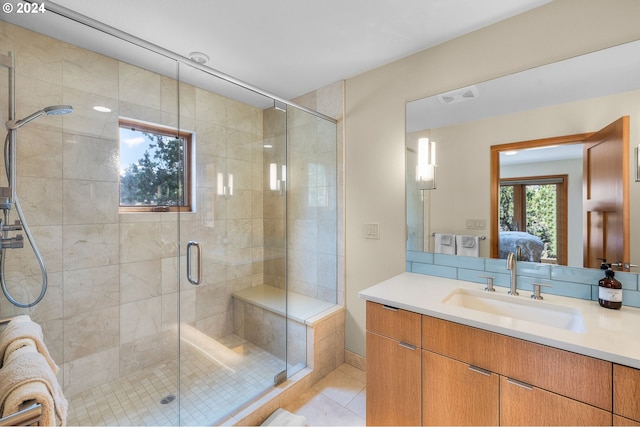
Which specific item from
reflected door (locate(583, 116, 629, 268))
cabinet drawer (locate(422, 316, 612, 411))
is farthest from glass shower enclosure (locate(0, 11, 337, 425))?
reflected door (locate(583, 116, 629, 268))

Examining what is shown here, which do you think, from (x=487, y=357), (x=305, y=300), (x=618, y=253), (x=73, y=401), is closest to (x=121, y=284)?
(x=73, y=401)

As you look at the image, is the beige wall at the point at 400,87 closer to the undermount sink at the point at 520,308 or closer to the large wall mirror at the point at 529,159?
the large wall mirror at the point at 529,159

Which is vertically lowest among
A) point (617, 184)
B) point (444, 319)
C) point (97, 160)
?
point (444, 319)

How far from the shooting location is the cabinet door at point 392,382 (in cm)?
130

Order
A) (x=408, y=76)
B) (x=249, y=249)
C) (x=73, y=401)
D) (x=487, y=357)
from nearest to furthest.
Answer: (x=487, y=357), (x=73, y=401), (x=408, y=76), (x=249, y=249)

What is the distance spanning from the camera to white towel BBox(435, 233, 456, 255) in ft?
5.66

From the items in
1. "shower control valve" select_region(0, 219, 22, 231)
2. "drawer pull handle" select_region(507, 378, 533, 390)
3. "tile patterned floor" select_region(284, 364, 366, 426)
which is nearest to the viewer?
"drawer pull handle" select_region(507, 378, 533, 390)

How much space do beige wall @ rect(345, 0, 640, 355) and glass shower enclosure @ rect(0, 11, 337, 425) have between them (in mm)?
263

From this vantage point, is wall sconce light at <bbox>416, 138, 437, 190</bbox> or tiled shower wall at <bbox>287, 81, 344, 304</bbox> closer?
wall sconce light at <bbox>416, 138, 437, 190</bbox>

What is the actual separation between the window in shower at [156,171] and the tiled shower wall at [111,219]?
0.23 feet

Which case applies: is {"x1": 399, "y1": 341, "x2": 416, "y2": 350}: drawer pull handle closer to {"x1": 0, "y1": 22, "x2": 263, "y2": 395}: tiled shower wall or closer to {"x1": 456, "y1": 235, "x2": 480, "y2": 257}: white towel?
{"x1": 456, "y1": 235, "x2": 480, "y2": 257}: white towel

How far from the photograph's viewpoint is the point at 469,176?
1661 millimetres

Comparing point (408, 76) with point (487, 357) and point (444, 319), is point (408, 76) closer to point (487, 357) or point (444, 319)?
point (444, 319)

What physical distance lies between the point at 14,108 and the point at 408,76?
7.77 ft
